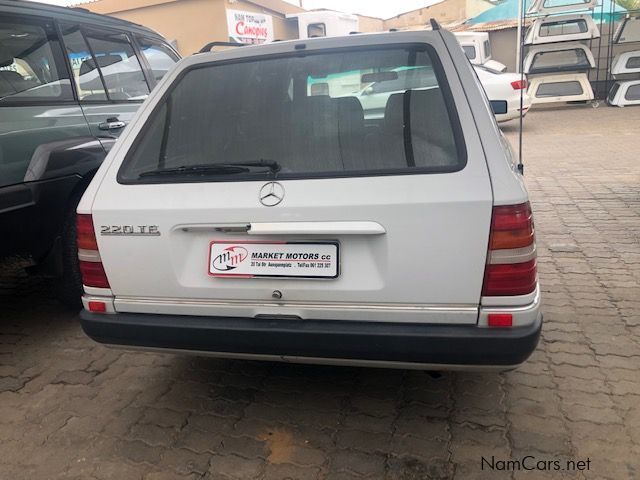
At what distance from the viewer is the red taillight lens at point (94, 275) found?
2.21 metres

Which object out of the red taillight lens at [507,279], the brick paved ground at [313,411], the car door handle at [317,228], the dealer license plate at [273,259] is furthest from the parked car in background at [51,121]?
the red taillight lens at [507,279]

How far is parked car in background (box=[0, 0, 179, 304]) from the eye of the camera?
9.59 feet

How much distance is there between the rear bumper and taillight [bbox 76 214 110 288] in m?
0.15

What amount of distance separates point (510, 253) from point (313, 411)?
1165mm

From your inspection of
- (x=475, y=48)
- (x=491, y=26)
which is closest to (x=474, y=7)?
(x=491, y=26)

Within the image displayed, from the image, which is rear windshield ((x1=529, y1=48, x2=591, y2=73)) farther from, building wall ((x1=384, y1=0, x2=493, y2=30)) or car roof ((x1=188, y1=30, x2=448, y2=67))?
car roof ((x1=188, y1=30, x2=448, y2=67))

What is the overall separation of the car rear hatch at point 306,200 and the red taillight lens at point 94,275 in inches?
1.6

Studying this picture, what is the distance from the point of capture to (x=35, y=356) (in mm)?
3115

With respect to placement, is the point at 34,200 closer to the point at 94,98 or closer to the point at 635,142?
the point at 94,98

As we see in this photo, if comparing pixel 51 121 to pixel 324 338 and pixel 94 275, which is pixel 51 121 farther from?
pixel 324 338

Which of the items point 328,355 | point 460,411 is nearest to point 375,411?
point 460,411

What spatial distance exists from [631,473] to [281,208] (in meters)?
1.60

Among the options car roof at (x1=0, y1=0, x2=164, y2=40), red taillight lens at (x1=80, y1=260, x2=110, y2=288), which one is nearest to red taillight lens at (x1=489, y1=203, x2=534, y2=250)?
red taillight lens at (x1=80, y1=260, x2=110, y2=288)

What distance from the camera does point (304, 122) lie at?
217 cm
